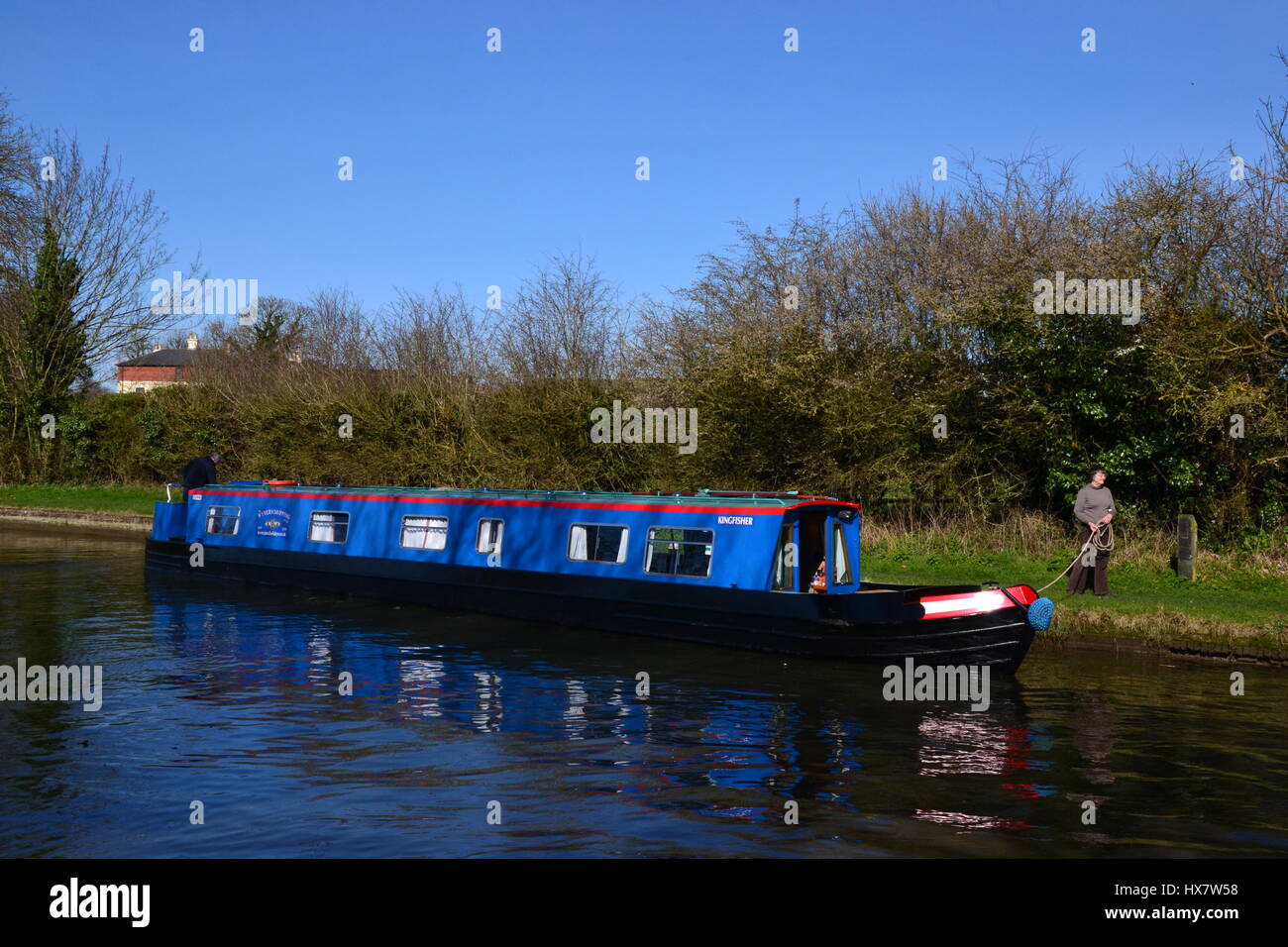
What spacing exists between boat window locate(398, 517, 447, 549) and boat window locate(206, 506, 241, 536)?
14.6ft

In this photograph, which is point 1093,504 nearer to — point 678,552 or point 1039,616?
point 1039,616

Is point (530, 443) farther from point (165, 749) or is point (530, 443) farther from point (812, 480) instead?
point (165, 749)

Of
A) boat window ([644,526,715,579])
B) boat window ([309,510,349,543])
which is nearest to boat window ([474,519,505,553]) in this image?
boat window ([644,526,715,579])

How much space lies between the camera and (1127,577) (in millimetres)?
15359

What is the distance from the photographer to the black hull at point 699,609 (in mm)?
11930

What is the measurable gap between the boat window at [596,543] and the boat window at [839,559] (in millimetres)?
2732

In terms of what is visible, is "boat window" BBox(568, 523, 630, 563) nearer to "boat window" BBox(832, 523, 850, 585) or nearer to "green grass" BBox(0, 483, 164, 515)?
"boat window" BBox(832, 523, 850, 585)

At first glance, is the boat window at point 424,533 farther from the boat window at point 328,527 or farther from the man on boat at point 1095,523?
the man on boat at point 1095,523

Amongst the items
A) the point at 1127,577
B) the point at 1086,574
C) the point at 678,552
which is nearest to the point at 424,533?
the point at 678,552

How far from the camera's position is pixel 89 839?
23.2 feet

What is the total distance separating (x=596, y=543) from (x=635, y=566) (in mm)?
816

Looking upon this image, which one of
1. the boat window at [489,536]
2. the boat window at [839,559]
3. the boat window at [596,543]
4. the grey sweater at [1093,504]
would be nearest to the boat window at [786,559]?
the boat window at [839,559]

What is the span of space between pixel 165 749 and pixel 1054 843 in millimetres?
6569

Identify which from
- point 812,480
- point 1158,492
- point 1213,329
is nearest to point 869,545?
point 812,480
